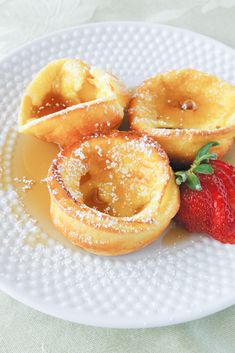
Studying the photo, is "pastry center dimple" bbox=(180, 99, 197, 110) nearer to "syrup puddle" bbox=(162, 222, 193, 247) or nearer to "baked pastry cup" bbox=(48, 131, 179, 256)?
"baked pastry cup" bbox=(48, 131, 179, 256)

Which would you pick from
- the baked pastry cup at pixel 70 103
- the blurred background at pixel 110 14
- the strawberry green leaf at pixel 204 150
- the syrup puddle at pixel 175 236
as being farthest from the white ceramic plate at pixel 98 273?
the blurred background at pixel 110 14

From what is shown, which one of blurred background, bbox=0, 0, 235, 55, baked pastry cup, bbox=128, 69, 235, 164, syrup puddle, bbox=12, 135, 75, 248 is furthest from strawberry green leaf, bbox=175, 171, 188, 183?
blurred background, bbox=0, 0, 235, 55

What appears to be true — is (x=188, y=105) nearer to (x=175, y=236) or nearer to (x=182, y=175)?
(x=182, y=175)

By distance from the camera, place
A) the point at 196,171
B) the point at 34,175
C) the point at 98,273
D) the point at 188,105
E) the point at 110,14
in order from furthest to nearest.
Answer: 1. the point at 110,14
2. the point at 188,105
3. the point at 34,175
4. the point at 196,171
5. the point at 98,273

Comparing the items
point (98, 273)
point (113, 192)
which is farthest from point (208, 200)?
point (98, 273)

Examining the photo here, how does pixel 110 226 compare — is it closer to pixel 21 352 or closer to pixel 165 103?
pixel 21 352

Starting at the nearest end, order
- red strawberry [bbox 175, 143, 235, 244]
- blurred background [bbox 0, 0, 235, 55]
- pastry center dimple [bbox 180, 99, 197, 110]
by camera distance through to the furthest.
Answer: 1. red strawberry [bbox 175, 143, 235, 244]
2. pastry center dimple [bbox 180, 99, 197, 110]
3. blurred background [bbox 0, 0, 235, 55]

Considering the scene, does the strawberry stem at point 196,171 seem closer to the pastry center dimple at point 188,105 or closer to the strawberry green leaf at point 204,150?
the strawberry green leaf at point 204,150
